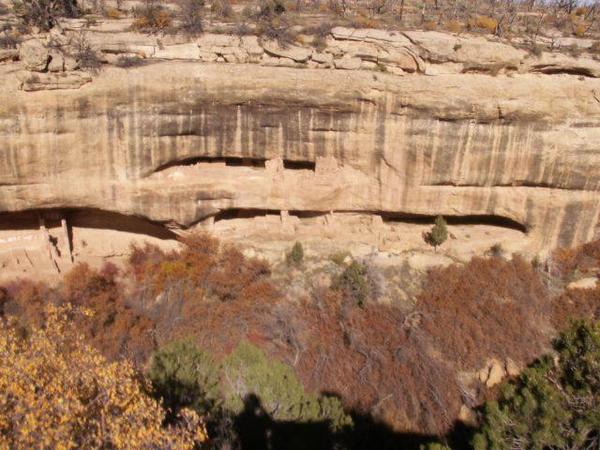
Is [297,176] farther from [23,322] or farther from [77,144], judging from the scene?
[23,322]

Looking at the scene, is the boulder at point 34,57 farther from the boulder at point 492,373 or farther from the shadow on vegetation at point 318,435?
the boulder at point 492,373

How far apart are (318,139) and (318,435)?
6.16 metres

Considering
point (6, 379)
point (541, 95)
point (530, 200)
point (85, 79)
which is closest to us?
point (6, 379)

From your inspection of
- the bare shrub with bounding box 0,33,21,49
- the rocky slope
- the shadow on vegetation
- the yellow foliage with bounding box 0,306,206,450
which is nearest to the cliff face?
the rocky slope

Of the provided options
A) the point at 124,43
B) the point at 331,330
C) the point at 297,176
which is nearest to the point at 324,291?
the point at 331,330

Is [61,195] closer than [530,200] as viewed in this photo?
Yes

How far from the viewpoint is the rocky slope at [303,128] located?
977 centimetres

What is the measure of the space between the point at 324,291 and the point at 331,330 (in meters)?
1.03

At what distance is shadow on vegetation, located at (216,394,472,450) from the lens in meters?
8.74

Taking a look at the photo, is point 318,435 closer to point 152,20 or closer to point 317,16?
point 152,20

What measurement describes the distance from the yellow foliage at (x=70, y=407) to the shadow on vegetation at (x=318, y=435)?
3.22m

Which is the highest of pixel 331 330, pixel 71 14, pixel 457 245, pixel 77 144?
pixel 71 14

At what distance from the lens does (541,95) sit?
34.1ft

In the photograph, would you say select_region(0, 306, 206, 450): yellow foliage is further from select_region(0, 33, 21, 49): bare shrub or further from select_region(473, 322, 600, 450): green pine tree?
select_region(0, 33, 21, 49): bare shrub
